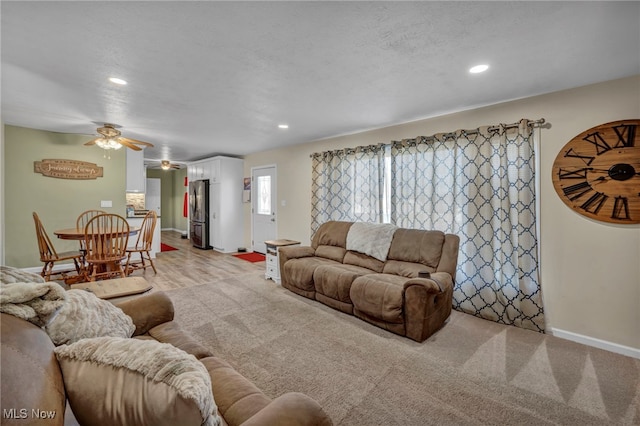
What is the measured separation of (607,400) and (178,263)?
19.9 feet

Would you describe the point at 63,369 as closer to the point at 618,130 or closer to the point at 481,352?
the point at 481,352

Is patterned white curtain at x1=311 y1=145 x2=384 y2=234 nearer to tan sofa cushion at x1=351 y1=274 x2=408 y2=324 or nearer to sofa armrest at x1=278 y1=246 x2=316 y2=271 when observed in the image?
sofa armrest at x1=278 y1=246 x2=316 y2=271

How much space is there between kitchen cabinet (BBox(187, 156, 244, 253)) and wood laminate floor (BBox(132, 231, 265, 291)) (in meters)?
0.41

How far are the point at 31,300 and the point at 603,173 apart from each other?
12.7 ft

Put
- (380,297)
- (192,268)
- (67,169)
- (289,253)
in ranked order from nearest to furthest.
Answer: (380,297)
(289,253)
(67,169)
(192,268)

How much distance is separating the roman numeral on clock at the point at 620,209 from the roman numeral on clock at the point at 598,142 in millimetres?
446

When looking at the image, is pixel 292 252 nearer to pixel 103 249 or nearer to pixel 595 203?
pixel 103 249

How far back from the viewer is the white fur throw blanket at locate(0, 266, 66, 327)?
856mm

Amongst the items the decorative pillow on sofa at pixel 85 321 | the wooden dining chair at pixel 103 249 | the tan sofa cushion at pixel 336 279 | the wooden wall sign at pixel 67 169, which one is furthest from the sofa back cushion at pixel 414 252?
the wooden wall sign at pixel 67 169

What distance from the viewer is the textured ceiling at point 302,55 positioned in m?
1.68

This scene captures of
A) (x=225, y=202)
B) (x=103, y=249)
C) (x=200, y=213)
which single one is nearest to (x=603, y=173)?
(x=103, y=249)

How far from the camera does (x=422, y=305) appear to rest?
2.48 meters

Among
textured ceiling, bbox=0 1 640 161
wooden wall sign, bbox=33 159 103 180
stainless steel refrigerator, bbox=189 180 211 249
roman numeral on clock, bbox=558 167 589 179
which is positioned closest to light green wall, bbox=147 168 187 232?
stainless steel refrigerator, bbox=189 180 211 249

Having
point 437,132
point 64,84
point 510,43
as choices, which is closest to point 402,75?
point 510,43
